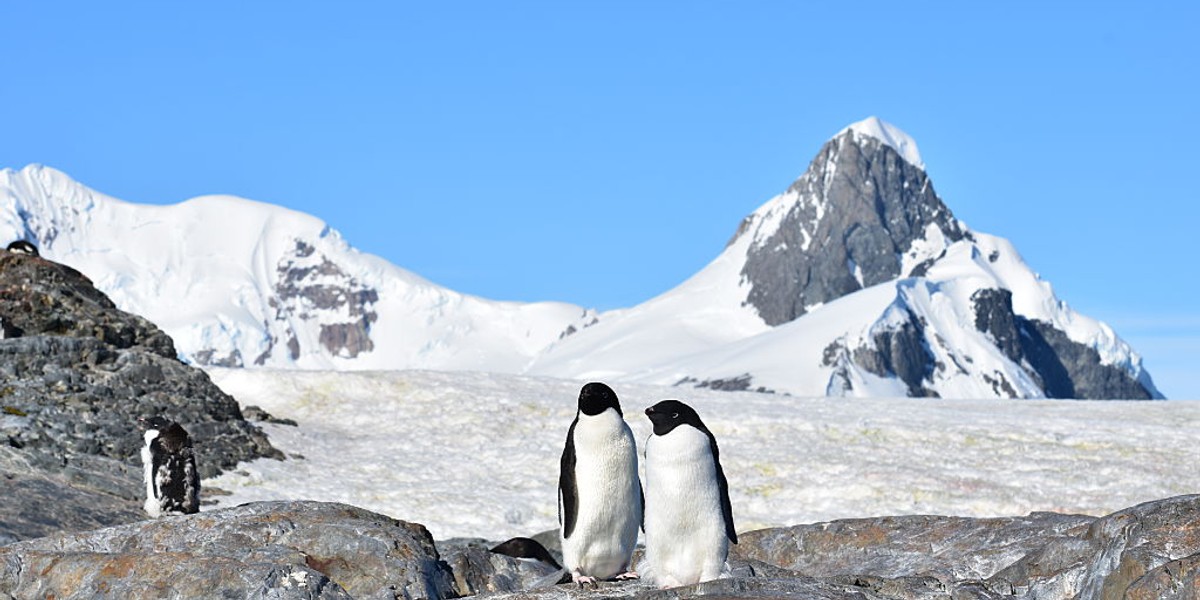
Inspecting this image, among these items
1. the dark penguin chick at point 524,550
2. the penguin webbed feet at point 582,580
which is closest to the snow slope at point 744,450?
the dark penguin chick at point 524,550

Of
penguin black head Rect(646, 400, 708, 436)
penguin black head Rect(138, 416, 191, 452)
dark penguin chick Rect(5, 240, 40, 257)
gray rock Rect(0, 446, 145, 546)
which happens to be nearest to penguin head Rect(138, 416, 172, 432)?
penguin black head Rect(138, 416, 191, 452)

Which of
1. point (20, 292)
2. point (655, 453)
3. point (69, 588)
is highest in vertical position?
point (20, 292)

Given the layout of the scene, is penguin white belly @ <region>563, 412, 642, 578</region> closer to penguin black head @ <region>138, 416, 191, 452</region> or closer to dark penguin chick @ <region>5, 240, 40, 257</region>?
penguin black head @ <region>138, 416, 191, 452</region>

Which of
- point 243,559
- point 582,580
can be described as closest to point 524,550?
point 243,559

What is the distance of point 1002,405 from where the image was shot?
164 feet

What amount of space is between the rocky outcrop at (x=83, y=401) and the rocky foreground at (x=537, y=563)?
5.48 metres

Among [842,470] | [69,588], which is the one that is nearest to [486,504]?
[842,470]

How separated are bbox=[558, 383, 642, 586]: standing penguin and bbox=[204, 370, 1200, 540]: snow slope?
14787 mm

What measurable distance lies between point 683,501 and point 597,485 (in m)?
1.37

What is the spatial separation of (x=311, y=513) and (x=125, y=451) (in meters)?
13.5

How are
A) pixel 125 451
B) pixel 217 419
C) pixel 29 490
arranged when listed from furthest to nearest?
pixel 217 419 < pixel 125 451 < pixel 29 490

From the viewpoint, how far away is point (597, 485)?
1482 cm

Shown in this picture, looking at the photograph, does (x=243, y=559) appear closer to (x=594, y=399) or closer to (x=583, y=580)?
(x=583, y=580)

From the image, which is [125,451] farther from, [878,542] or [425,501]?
[878,542]
